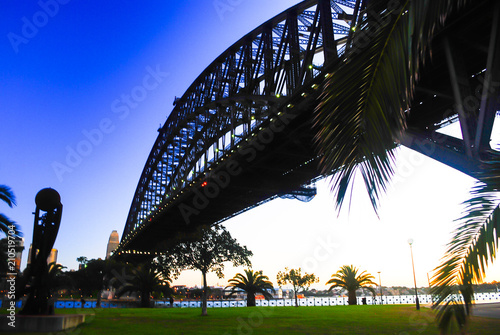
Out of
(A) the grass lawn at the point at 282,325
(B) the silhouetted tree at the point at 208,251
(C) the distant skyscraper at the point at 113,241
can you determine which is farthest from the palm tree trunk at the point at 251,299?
(C) the distant skyscraper at the point at 113,241

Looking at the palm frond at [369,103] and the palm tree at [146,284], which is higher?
the palm frond at [369,103]

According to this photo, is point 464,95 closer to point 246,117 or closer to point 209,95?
point 246,117

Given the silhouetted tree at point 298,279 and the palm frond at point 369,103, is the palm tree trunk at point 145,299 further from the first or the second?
the palm frond at point 369,103

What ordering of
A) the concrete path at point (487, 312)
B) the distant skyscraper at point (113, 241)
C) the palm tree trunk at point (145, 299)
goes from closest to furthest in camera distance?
the concrete path at point (487, 312), the palm tree trunk at point (145, 299), the distant skyscraper at point (113, 241)

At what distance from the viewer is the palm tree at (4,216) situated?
14.6 m

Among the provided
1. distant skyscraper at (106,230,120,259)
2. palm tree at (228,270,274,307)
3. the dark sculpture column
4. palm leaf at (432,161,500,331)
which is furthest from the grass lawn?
distant skyscraper at (106,230,120,259)

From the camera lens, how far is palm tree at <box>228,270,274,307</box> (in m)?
48.3

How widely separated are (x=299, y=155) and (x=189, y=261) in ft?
41.0

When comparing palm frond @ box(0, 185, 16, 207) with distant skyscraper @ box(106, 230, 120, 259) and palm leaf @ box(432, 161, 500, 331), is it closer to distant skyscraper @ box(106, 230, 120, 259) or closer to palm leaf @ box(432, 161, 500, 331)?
palm leaf @ box(432, 161, 500, 331)

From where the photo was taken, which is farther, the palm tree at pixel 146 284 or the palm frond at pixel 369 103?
the palm tree at pixel 146 284

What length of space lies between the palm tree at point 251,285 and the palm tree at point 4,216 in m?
36.4

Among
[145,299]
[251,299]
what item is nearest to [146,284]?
[145,299]

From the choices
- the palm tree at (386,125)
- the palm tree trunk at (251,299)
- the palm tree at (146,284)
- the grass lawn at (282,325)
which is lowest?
the palm tree trunk at (251,299)

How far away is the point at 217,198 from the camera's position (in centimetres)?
4462
